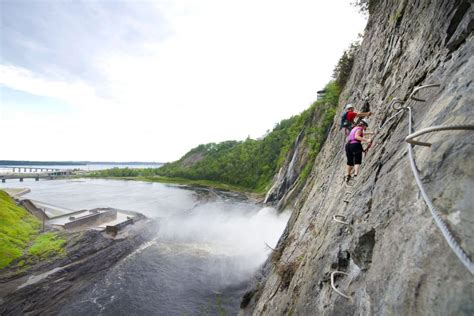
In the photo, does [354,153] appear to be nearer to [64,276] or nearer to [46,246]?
[64,276]

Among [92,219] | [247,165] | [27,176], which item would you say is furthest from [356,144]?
[27,176]

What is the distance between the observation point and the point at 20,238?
26.8m

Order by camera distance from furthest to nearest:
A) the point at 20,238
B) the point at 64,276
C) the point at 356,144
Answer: the point at 20,238 < the point at 64,276 < the point at 356,144

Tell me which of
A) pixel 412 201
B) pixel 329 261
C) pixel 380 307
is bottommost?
pixel 329 261

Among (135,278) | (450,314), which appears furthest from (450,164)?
(135,278)

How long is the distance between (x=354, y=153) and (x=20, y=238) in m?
35.5

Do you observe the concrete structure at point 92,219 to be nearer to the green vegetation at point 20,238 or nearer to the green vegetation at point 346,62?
the green vegetation at point 20,238

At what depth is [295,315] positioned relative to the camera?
6.98 metres

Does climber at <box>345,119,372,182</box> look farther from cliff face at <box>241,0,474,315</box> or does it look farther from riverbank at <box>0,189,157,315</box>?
riverbank at <box>0,189,157,315</box>

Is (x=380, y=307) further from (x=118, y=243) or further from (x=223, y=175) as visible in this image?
(x=223, y=175)

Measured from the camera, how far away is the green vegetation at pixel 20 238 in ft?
77.7

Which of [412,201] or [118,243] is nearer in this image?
[412,201]

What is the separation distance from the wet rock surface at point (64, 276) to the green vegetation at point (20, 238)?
154 centimetres

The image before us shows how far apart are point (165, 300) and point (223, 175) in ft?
291
